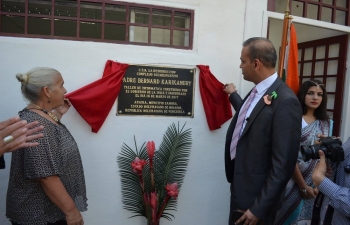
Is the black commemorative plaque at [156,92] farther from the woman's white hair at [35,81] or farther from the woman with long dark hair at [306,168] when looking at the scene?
the woman with long dark hair at [306,168]

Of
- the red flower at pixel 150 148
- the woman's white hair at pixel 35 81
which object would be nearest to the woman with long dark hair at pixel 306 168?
the red flower at pixel 150 148

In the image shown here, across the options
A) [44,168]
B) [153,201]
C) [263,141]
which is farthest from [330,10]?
[44,168]

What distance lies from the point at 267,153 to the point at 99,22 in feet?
6.03

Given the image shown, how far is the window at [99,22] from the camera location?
2.49 metres

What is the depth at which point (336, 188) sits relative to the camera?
1.67 metres

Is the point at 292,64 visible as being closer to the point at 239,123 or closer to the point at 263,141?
the point at 239,123

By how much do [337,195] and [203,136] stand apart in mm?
1502

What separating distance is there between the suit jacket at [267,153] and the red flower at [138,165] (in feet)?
2.79

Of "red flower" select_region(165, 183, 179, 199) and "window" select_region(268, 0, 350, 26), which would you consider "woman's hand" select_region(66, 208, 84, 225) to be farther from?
"window" select_region(268, 0, 350, 26)

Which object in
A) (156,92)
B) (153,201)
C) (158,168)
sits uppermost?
(156,92)

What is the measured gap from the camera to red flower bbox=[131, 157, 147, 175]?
2.52 meters

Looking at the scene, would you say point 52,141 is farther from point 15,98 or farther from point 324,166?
point 324,166

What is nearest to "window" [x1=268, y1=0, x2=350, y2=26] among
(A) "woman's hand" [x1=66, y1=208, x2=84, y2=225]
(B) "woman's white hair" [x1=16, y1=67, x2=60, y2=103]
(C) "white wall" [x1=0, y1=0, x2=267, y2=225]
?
(C) "white wall" [x1=0, y1=0, x2=267, y2=225]

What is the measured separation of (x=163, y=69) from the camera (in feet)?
9.12
